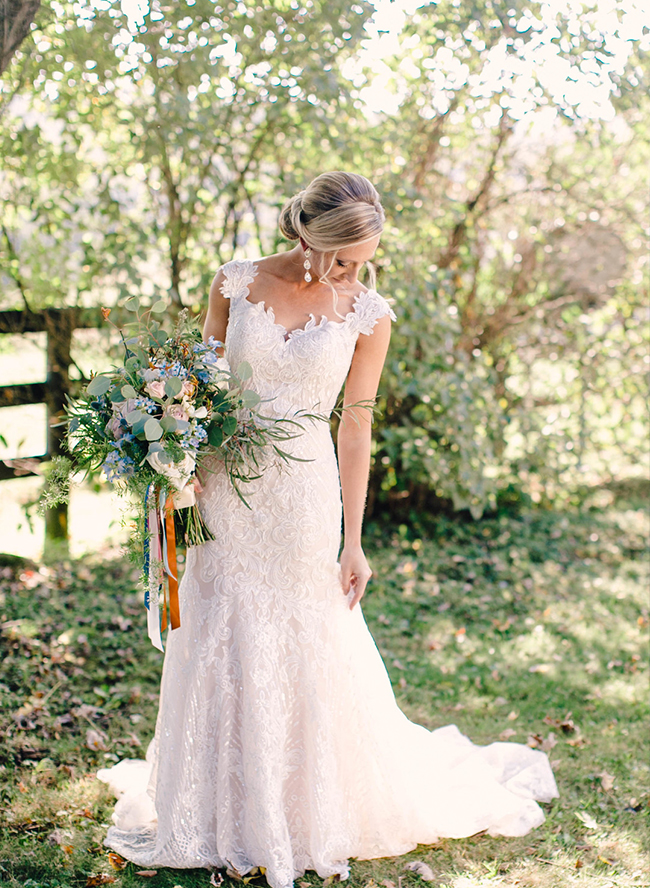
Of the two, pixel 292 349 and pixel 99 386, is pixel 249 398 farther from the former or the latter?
pixel 99 386

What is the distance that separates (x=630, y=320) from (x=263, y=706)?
230 inches

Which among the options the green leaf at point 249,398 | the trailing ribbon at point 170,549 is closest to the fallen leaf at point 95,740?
the trailing ribbon at point 170,549

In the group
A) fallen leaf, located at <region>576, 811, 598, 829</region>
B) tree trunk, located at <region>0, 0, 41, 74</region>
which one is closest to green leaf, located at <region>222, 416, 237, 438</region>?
tree trunk, located at <region>0, 0, 41, 74</region>

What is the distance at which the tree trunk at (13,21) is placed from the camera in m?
2.87

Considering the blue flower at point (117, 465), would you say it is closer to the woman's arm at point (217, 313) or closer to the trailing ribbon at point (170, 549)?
the trailing ribbon at point (170, 549)

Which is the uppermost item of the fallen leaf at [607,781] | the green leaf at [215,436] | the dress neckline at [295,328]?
the dress neckline at [295,328]

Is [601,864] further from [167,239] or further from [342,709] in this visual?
[167,239]

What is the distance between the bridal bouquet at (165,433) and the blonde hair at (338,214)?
528 mm

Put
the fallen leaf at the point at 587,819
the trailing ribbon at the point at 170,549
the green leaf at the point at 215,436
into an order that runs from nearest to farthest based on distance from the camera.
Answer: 1. the green leaf at the point at 215,436
2. the trailing ribbon at the point at 170,549
3. the fallen leaf at the point at 587,819

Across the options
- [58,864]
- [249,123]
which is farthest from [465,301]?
[58,864]

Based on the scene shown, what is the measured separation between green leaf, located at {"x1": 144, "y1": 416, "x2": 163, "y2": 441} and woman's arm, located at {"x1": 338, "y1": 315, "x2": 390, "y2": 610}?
0.81m

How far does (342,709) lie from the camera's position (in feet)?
9.71

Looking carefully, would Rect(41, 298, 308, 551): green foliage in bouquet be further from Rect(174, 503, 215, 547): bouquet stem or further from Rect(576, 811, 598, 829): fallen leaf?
Rect(576, 811, 598, 829): fallen leaf

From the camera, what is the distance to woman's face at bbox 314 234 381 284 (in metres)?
2.81
